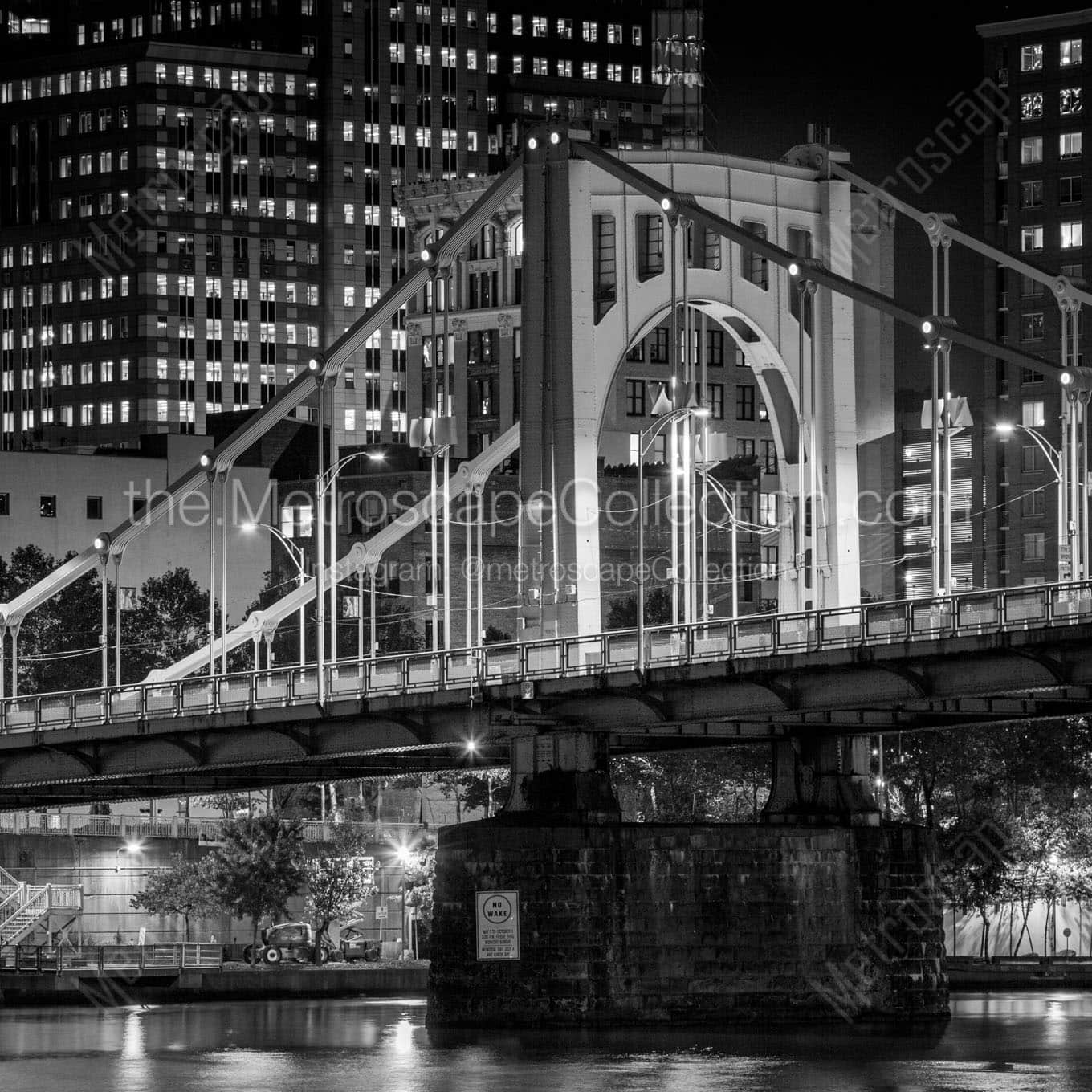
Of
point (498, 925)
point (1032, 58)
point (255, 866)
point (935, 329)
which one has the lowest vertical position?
point (498, 925)

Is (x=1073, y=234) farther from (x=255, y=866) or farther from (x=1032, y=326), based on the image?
(x=255, y=866)

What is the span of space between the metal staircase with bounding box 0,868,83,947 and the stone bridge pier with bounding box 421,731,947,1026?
136 feet

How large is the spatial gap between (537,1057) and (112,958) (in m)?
45.7

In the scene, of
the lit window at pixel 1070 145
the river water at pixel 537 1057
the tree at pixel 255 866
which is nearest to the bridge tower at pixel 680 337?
the river water at pixel 537 1057

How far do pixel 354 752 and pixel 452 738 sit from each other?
4.45 meters

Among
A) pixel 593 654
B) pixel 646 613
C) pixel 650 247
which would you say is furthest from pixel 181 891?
pixel 650 247

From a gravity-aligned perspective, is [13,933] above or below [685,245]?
below

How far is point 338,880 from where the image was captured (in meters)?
122

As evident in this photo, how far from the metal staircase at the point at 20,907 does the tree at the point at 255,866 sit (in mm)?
7230

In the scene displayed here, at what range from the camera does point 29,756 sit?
98.6 meters

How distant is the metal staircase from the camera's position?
388 feet

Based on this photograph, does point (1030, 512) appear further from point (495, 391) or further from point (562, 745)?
point (562, 745)

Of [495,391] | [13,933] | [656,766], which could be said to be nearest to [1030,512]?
[495,391]

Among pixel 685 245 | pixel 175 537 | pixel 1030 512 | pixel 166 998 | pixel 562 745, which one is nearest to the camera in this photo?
pixel 562 745
